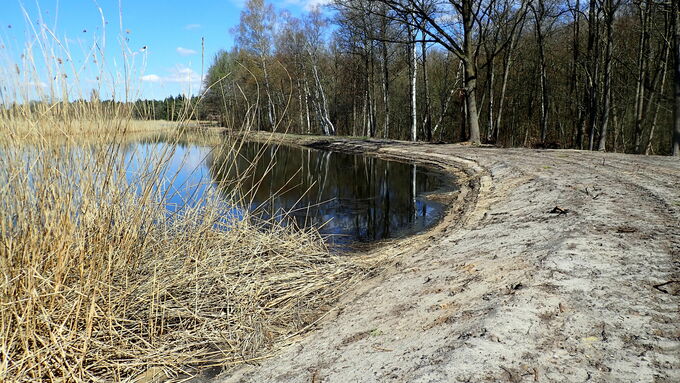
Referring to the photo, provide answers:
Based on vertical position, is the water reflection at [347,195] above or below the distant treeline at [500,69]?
below

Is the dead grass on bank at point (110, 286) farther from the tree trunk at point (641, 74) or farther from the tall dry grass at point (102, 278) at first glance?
the tree trunk at point (641, 74)

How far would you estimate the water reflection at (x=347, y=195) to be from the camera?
478cm

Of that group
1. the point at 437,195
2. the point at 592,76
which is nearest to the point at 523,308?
the point at 437,195

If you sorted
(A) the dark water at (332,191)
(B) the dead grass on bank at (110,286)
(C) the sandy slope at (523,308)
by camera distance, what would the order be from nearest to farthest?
(C) the sandy slope at (523,308) → (B) the dead grass on bank at (110,286) → (A) the dark water at (332,191)

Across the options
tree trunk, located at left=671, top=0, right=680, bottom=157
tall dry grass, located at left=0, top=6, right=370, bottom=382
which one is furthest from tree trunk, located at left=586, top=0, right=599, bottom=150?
tall dry grass, located at left=0, top=6, right=370, bottom=382

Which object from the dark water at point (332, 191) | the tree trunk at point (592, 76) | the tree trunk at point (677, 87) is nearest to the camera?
the dark water at point (332, 191)

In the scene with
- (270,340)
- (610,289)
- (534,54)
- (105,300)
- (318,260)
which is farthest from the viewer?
(534,54)

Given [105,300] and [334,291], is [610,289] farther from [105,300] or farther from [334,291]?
[105,300]

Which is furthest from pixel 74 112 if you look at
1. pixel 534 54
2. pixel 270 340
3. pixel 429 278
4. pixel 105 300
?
pixel 534 54

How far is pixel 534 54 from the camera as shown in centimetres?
2194

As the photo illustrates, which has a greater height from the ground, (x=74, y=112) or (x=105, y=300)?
(x=74, y=112)

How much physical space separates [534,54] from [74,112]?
23.3 metres

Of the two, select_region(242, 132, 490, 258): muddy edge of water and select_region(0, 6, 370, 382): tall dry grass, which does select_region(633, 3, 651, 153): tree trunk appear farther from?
select_region(0, 6, 370, 382): tall dry grass

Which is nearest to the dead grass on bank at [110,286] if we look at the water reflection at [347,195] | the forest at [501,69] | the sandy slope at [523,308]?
the sandy slope at [523,308]
